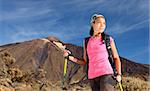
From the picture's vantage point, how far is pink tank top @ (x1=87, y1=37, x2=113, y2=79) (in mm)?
5238

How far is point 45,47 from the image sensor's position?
320ft

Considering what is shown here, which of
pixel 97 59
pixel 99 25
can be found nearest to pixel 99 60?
pixel 97 59

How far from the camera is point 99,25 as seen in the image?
5457mm

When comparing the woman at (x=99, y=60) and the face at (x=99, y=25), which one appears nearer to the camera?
the woman at (x=99, y=60)

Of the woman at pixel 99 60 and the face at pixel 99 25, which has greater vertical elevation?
the face at pixel 99 25

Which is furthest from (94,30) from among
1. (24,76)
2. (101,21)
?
(24,76)

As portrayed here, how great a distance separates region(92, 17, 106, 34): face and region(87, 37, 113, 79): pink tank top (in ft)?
0.37

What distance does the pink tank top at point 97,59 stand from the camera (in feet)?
17.2

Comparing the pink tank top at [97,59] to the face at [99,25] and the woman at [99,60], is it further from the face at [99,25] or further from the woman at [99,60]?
the face at [99,25]

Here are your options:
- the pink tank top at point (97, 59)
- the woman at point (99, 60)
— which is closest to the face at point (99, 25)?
the woman at point (99, 60)

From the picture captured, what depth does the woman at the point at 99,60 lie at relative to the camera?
202 inches

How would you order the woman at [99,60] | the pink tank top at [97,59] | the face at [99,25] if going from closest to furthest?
the woman at [99,60], the pink tank top at [97,59], the face at [99,25]

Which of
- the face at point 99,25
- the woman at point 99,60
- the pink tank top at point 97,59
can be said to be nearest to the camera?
the woman at point 99,60

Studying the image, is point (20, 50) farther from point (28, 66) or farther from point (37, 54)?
point (28, 66)
